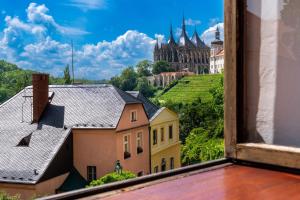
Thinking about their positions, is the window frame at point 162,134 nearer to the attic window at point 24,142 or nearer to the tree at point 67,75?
the attic window at point 24,142

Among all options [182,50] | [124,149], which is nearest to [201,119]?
[124,149]

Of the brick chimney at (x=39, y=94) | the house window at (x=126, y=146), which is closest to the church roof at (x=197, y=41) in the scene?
the brick chimney at (x=39, y=94)

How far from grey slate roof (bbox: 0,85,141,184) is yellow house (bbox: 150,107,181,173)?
2.36 meters

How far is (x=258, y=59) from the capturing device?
1.67m

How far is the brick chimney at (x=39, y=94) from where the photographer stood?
18217mm

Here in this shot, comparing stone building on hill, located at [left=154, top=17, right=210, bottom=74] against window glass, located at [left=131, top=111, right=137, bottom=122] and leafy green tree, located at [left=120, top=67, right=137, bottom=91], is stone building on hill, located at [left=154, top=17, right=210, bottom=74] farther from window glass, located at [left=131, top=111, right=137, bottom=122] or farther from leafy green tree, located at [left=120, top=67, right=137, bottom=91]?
window glass, located at [left=131, top=111, right=137, bottom=122]

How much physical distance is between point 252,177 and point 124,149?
15991mm

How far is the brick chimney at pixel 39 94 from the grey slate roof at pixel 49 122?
0.28 metres

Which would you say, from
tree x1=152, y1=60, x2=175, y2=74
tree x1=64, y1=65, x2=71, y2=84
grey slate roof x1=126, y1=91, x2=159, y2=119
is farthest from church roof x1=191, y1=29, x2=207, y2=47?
grey slate roof x1=126, y1=91, x2=159, y2=119

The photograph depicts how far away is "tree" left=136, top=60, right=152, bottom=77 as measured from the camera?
10069 centimetres

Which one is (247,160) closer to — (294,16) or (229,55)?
(229,55)

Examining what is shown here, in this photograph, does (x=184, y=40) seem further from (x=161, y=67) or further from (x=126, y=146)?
(x=126, y=146)

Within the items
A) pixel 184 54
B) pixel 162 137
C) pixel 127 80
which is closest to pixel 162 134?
pixel 162 137

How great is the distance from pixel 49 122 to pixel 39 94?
1292mm
